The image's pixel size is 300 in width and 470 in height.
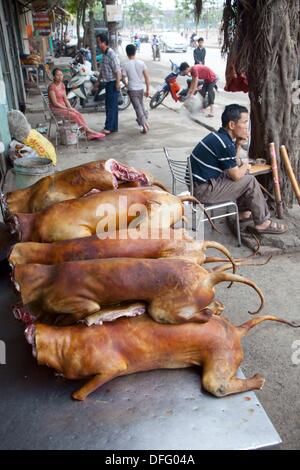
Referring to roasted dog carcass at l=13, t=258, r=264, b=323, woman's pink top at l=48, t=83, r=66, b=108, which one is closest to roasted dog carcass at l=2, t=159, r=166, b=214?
roasted dog carcass at l=13, t=258, r=264, b=323

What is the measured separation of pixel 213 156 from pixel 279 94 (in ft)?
3.59

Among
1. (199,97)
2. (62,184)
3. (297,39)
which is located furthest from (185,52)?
(62,184)

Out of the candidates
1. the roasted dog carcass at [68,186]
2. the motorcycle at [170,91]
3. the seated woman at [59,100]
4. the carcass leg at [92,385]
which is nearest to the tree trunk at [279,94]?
the roasted dog carcass at [68,186]

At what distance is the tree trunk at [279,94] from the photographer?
4.31m

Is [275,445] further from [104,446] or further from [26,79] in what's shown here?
[26,79]

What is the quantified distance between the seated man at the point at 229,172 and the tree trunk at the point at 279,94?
518 millimetres

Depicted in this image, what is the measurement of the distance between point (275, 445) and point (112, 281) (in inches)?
31.2

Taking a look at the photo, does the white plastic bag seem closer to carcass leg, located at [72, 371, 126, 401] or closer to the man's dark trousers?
the man's dark trousers

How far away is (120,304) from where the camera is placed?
164 cm

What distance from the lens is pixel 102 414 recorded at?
1.52 meters

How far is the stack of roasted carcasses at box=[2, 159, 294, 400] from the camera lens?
5.07 ft

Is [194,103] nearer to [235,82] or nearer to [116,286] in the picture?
[235,82]

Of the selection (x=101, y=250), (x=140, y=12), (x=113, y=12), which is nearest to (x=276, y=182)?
(x=101, y=250)

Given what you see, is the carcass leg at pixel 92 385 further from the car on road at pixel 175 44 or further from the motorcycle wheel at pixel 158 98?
the car on road at pixel 175 44
